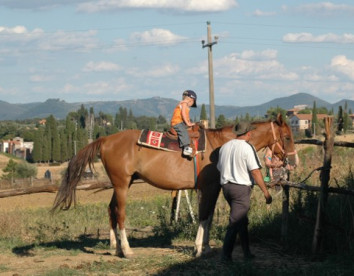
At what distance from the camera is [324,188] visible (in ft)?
29.9

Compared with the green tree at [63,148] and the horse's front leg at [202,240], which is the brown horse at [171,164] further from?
the green tree at [63,148]

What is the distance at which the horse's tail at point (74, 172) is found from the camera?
10641 mm

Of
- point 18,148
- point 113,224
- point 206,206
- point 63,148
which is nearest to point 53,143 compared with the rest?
point 63,148

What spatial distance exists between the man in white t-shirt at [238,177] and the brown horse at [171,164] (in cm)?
108

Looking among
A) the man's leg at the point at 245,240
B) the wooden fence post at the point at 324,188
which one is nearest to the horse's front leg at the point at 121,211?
the man's leg at the point at 245,240

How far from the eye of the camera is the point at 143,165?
33.6 feet

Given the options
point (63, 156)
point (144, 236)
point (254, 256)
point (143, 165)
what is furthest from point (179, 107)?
point (63, 156)

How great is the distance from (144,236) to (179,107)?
11.5 feet

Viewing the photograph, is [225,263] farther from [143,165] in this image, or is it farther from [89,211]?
[89,211]

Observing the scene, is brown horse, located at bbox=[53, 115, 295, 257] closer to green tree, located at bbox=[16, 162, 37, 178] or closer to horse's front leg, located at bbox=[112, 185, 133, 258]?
horse's front leg, located at bbox=[112, 185, 133, 258]

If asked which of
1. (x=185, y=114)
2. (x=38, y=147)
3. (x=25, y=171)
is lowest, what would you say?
(x=25, y=171)

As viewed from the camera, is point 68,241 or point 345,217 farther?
point 68,241

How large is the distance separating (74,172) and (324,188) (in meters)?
4.23

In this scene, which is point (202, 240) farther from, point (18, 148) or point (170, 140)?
point (18, 148)
